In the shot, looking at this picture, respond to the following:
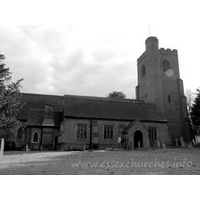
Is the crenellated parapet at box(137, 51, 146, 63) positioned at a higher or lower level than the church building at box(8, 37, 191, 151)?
higher

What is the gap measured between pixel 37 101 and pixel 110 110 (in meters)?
13.9

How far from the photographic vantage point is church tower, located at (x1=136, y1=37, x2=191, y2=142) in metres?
38.5

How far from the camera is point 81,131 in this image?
1169 inches

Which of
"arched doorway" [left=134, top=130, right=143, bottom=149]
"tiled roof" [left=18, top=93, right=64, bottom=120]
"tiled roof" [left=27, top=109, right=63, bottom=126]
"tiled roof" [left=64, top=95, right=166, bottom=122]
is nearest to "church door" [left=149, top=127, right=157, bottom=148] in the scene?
"tiled roof" [left=64, top=95, right=166, bottom=122]

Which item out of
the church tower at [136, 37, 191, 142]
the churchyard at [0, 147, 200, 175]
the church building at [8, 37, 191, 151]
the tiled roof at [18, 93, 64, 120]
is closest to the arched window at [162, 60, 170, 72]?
the church tower at [136, 37, 191, 142]

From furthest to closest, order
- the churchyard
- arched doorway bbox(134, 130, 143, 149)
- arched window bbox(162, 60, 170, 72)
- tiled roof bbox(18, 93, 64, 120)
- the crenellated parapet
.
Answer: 1. the crenellated parapet
2. arched window bbox(162, 60, 170, 72)
3. tiled roof bbox(18, 93, 64, 120)
4. arched doorway bbox(134, 130, 143, 149)
5. the churchyard

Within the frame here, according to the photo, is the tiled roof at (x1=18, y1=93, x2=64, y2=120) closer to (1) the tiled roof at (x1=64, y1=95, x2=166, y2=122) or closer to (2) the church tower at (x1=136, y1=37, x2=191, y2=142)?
(1) the tiled roof at (x1=64, y1=95, x2=166, y2=122)

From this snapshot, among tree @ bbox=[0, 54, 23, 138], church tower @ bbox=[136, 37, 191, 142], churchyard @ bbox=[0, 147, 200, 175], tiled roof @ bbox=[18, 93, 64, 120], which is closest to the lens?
churchyard @ bbox=[0, 147, 200, 175]

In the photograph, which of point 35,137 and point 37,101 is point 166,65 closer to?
point 37,101

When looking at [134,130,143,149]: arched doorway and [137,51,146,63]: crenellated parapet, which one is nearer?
[134,130,143,149]: arched doorway

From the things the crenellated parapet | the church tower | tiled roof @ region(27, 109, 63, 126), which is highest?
the crenellated parapet

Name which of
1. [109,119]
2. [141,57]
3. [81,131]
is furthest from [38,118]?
[141,57]

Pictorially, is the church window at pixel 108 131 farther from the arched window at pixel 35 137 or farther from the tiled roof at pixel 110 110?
the arched window at pixel 35 137

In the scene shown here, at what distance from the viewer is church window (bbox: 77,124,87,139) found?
29.5 metres
